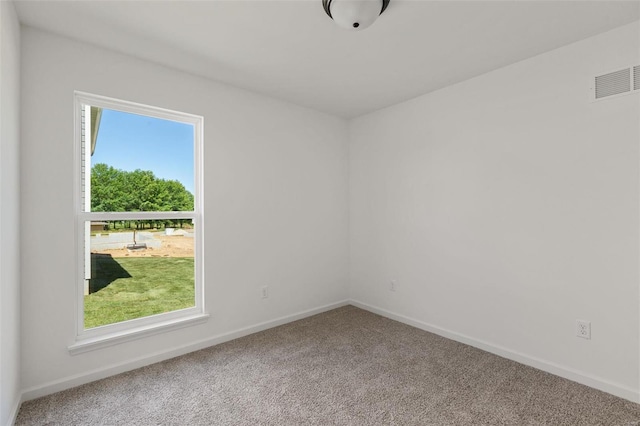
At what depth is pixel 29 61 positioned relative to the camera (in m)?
2.05

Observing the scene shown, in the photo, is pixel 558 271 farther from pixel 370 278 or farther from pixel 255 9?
pixel 255 9

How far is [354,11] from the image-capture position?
1.77 metres

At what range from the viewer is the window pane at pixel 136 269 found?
2.41 meters

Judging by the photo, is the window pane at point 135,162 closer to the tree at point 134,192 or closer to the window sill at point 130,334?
the tree at point 134,192

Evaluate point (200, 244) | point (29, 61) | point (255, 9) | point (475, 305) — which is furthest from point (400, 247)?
point (29, 61)

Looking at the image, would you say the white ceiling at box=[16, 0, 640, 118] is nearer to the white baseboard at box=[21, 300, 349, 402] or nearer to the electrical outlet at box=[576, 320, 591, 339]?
the electrical outlet at box=[576, 320, 591, 339]

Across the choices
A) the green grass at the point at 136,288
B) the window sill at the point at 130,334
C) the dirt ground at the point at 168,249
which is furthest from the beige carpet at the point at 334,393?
the dirt ground at the point at 168,249

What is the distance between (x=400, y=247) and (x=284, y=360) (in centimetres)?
169

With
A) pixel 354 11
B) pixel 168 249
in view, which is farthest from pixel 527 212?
pixel 168 249

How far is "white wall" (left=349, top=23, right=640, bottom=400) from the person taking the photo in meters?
2.08

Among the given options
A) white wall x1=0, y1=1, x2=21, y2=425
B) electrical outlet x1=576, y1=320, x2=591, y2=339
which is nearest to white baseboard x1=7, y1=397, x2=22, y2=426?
white wall x1=0, y1=1, x2=21, y2=425

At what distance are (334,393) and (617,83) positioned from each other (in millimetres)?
2805

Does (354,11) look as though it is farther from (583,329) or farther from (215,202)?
(583,329)

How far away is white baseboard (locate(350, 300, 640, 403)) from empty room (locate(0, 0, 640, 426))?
0.01m
